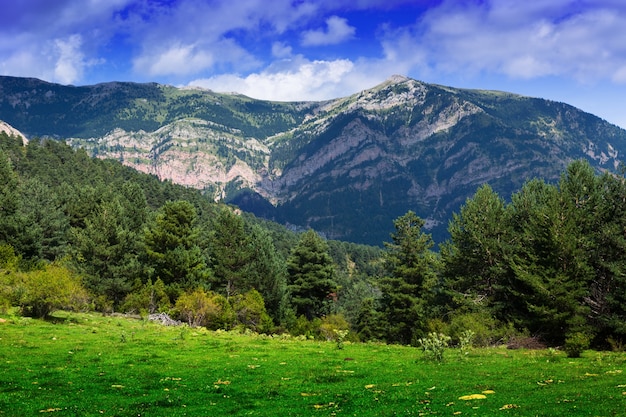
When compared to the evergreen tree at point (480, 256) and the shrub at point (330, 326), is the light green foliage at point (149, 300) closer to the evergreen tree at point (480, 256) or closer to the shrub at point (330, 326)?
the shrub at point (330, 326)

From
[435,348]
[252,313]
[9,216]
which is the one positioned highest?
[9,216]

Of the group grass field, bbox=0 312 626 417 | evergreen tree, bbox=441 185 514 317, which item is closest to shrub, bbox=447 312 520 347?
evergreen tree, bbox=441 185 514 317

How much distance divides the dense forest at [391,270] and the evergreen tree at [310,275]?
24cm

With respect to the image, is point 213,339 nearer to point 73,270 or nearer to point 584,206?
point 73,270

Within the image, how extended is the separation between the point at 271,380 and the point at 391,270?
47.6 meters

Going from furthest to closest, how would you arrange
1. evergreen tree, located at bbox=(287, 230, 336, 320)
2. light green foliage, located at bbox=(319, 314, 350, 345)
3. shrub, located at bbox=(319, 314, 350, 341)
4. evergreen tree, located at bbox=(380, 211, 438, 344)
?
evergreen tree, located at bbox=(287, 230, 336, 320), shrub, located at bbox=(319, 314, 350, 341), light green foliage, located at bbox=(319, 314, 350, 345), evergreen tree, located at bbox=(380, 211, 438, 344)

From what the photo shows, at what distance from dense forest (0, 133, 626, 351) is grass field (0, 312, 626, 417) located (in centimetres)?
871

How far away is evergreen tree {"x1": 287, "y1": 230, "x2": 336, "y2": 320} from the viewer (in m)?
74.8

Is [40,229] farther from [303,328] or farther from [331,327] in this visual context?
[331,327]

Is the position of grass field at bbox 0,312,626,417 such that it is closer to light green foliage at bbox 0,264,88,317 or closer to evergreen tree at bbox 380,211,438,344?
light green foliage at bbox 0,264,88,317

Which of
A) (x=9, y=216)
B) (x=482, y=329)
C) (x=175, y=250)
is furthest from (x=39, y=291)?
(x=482, y=329)

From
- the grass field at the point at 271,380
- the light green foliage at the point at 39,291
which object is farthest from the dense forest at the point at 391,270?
the grass field at the point at 271,380

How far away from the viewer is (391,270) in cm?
6681

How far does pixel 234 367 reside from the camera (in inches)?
957
